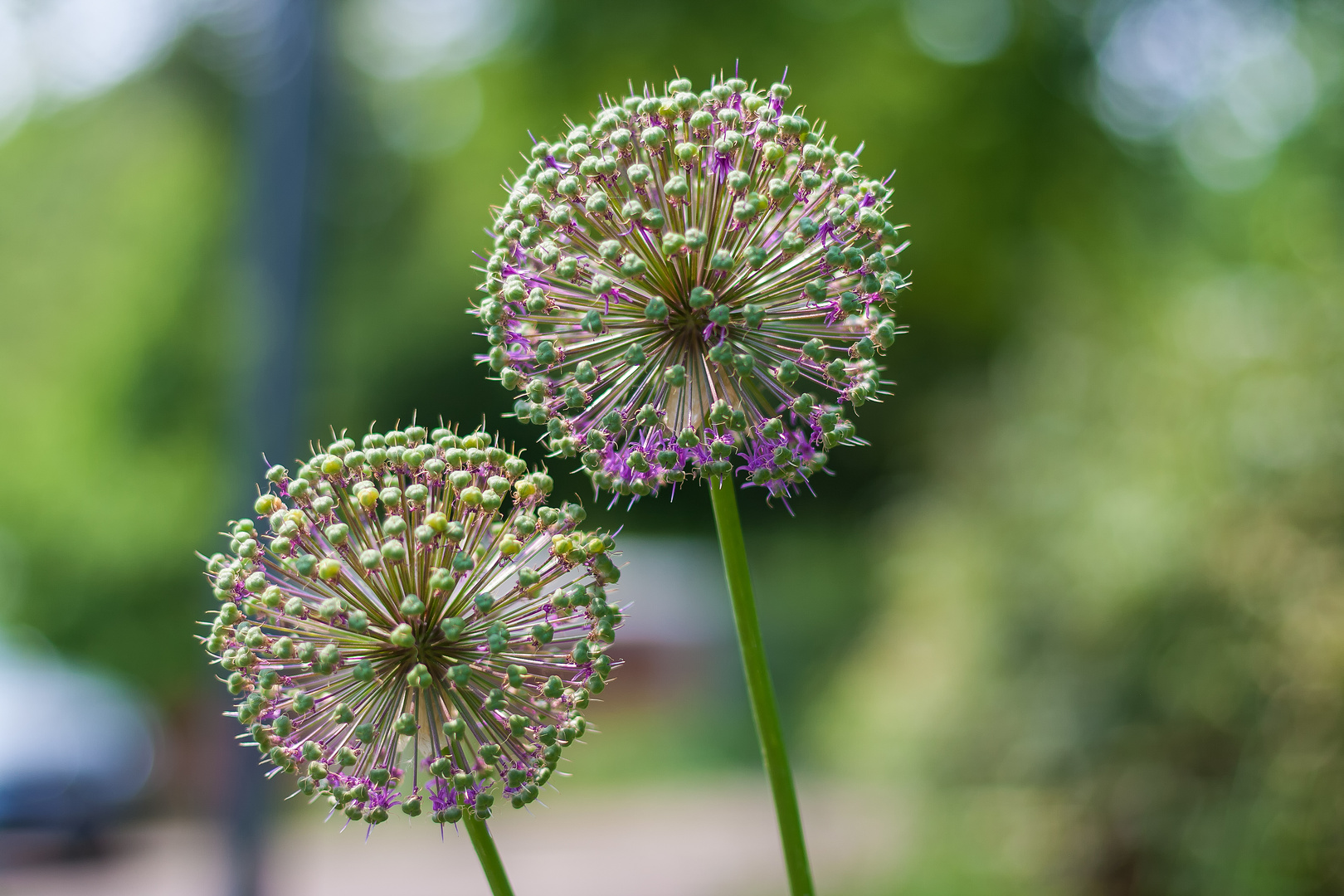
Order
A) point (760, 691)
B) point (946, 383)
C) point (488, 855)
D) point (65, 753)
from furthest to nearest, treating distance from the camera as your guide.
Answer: point (946, 383) < point (65, 753) < point (760, 691) < point (488, 855)

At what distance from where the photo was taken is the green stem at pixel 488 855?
118 centimetres

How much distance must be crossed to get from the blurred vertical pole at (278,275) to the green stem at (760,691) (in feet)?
20.7

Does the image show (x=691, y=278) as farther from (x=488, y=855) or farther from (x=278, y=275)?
(x=278, y=275)

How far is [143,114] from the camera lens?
2166 centimetres

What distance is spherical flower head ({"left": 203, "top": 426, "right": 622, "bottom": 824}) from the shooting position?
128cm

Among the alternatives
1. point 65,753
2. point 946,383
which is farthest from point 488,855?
point 946,383

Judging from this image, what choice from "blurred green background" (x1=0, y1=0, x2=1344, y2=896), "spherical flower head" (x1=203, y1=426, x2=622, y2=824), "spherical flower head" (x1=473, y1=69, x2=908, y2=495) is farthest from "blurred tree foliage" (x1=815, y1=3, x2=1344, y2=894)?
"spherical flower head" (x1=203, y1=426, x2=622, y2=824)

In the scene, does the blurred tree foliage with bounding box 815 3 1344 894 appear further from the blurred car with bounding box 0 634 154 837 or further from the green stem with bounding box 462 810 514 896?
the blurred car with bounding box 0 634 154 837

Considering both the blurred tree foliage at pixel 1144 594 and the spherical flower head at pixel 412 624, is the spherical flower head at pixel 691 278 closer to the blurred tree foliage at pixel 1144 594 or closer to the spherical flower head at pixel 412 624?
the spherical flower head at pixel 412 624

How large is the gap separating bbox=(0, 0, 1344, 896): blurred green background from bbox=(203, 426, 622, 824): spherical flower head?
629 cm

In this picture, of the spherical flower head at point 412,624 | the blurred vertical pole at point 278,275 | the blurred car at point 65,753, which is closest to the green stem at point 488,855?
the spherical flower head at point 412,624

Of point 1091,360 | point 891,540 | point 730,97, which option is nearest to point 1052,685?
point 1091,360

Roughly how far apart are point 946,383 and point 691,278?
15074 mm

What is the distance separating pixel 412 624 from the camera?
52.6 inches
